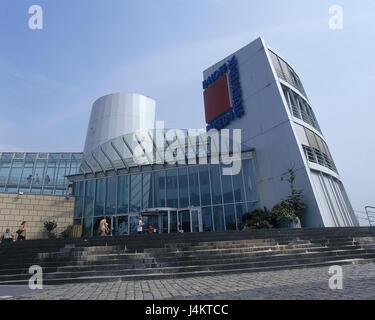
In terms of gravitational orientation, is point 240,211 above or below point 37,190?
below

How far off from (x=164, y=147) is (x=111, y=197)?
6.57 meters

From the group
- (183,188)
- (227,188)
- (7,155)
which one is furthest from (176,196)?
(7,155)

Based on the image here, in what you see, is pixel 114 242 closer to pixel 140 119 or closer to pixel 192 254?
pixel 192 254

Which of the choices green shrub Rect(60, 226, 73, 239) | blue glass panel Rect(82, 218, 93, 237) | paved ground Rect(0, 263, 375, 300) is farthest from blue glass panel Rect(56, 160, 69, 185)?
paved ground Rect(0, 263, 375, 300)

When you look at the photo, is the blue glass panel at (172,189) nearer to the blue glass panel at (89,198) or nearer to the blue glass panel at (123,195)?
the blue glass panel at (123,195)

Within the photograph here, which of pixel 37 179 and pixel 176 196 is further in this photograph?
pixel 37 179

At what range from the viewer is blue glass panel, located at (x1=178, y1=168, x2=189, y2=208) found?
21484 mm

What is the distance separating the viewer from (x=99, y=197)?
23.6m

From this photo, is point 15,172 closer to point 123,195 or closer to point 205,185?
point 123,195

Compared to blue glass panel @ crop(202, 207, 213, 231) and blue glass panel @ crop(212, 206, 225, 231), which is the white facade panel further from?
blue glass panel @ crop(212, 206, 225, 231)

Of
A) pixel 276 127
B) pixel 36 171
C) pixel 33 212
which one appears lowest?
pixel 33 212

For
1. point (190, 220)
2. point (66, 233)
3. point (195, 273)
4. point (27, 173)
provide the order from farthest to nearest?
point (27, 173) < point (190, 220) < point (66, 233) < point (195, 273)
